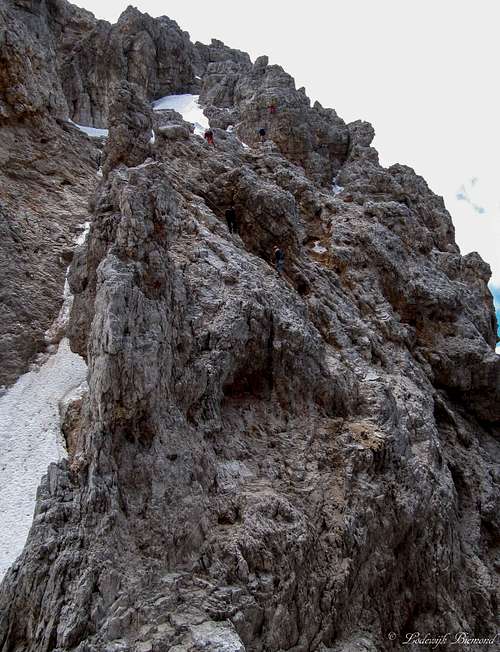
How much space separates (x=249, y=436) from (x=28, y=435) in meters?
8.12

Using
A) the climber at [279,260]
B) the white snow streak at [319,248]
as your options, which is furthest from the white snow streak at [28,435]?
the white snow streak at [319,248]

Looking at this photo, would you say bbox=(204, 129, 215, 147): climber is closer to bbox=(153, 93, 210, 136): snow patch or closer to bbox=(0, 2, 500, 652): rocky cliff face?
bbox=(0, 2, 500, 652): rocky cliff face

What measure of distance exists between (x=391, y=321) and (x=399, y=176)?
21.1m

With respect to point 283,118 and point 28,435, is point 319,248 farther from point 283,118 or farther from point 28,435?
point 283,118

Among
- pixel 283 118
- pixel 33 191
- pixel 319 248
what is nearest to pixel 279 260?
pixel 319 248

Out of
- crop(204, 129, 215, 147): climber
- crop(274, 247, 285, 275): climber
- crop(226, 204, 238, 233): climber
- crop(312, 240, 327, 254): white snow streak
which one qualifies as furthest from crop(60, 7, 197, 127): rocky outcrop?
crop(274, 247, 285, 275): climber

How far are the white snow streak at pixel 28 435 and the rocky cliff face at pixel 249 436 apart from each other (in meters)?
1.30

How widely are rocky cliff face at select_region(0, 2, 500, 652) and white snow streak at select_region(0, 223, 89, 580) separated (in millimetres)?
1303

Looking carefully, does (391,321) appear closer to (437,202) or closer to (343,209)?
(343,209)

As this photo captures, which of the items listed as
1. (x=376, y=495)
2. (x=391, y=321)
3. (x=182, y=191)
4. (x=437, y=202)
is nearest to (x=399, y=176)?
(x=437, y=202)

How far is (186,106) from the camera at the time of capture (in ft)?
176

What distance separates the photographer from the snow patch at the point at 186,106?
47.2 m

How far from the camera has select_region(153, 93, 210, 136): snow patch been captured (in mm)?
47156

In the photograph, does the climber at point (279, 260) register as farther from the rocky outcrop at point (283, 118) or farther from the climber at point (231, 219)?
the rocky outcrop at point (283, 118)
